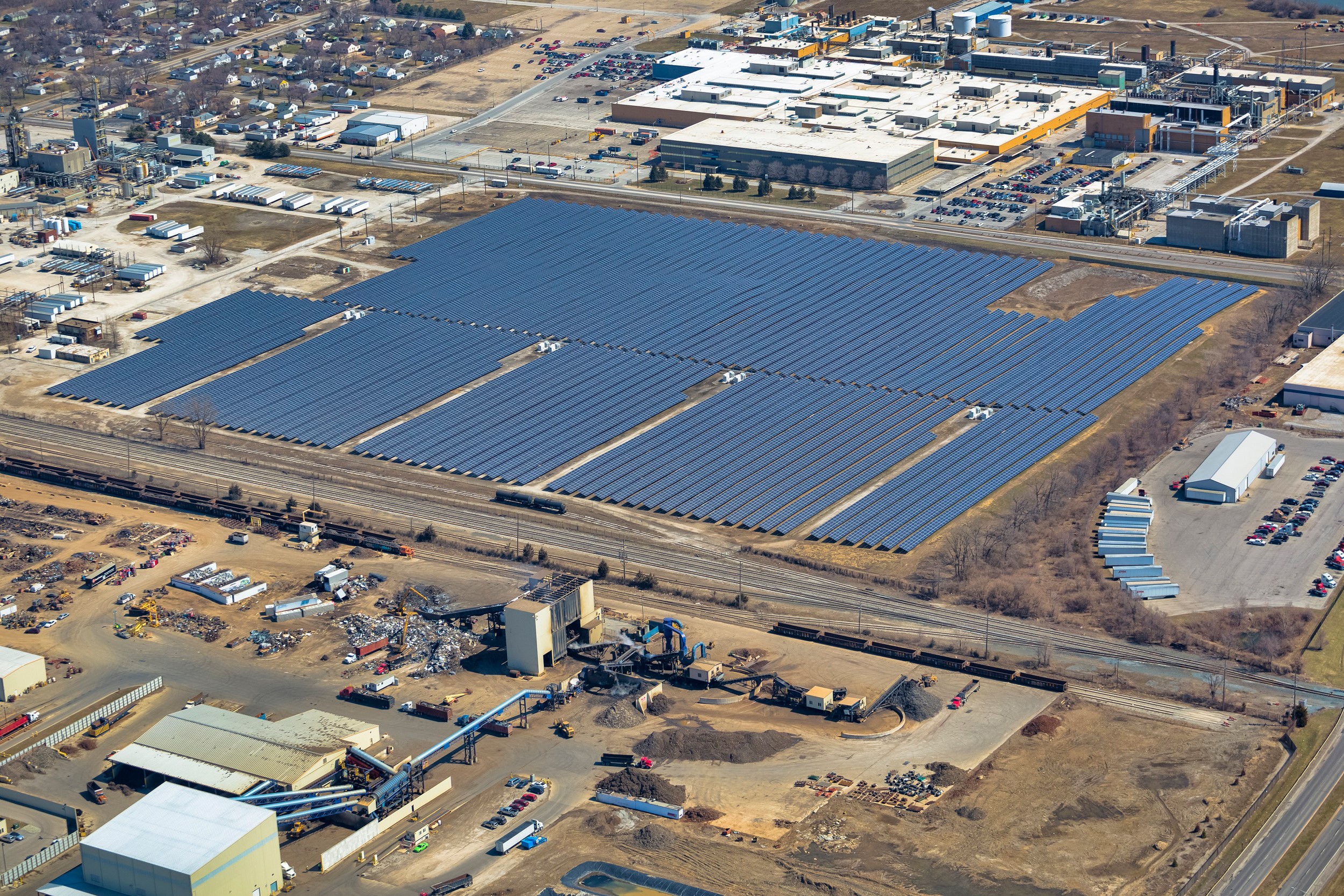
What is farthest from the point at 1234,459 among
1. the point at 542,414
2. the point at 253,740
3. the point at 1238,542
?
the point at 253,740

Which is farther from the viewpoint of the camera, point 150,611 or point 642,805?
point 150,611

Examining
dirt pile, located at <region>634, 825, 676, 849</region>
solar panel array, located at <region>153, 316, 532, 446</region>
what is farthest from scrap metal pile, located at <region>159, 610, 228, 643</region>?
dirt pile, located at <region>634, 825, 676, 849</region>

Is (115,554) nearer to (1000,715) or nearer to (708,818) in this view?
(708,818)

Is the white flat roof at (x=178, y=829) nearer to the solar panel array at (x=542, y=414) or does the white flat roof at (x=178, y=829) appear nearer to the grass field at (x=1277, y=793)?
the grass field at (x=1277, y=793)

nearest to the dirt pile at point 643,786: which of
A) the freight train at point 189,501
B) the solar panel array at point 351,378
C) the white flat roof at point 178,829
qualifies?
the white flat roof at point 178,829

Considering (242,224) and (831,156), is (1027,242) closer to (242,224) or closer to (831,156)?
(831,156)

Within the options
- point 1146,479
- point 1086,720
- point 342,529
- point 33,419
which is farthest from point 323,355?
point 1086,720

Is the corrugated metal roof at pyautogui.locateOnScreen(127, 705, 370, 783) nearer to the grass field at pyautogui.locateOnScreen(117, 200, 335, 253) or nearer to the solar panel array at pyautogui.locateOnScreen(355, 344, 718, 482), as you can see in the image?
the solar panel array at pyautogui.locateOnScreen(355, 344, 718, 482)
